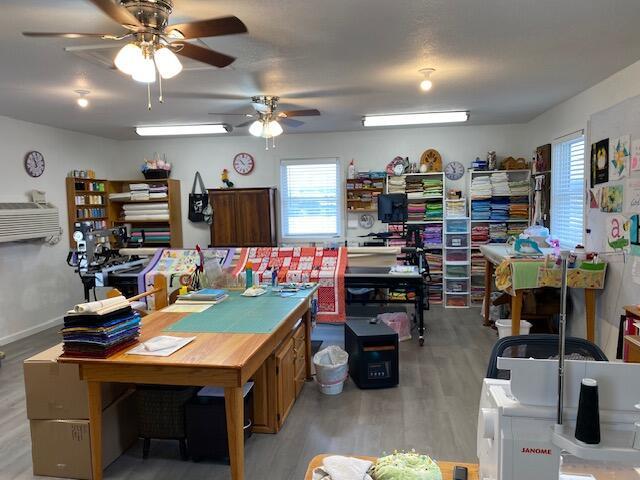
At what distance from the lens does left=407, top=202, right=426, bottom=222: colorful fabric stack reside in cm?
630


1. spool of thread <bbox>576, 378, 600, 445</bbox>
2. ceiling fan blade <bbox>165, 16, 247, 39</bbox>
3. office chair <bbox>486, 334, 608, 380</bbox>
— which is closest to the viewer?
spool of thread <bbox>576, 378, 600, 445</bbox>

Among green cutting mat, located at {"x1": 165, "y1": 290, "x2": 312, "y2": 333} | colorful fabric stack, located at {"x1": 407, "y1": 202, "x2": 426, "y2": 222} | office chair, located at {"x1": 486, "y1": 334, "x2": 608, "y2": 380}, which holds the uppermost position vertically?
colorful fabric stack, located at {"x1": 407, "y1": 202, "x2": 426, "y2": 222}

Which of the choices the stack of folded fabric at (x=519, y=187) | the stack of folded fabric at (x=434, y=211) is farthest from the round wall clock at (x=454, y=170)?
the stack of folded fabric at (x=519, y=187)

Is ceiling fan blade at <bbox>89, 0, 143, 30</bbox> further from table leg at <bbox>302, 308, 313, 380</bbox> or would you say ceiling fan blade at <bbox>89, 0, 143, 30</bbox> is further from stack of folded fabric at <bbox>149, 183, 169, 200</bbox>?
stack of folded fabric at <bbox>149, 183, 169, 200</bbox>

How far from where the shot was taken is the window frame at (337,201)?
666 centimetres

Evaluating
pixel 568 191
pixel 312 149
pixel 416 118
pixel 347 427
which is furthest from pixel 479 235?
pixel 347 427

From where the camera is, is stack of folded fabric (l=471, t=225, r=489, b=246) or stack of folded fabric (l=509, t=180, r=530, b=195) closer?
stack of folded fabric (l=509, t=180, r=530, b=195)

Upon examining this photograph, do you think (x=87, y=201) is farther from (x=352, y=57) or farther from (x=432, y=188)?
(x=432, y=188)

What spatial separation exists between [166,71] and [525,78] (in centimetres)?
304

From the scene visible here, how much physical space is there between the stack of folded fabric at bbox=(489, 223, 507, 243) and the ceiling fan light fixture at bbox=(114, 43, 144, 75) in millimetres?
5202

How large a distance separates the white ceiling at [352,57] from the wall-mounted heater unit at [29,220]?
100 cm

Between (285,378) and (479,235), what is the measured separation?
4116 millimetres

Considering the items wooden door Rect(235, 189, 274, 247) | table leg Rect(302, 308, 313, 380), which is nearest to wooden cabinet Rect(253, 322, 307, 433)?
table leg Rect(302, 308, 313, 380)

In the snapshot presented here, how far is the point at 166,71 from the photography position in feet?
7.53
